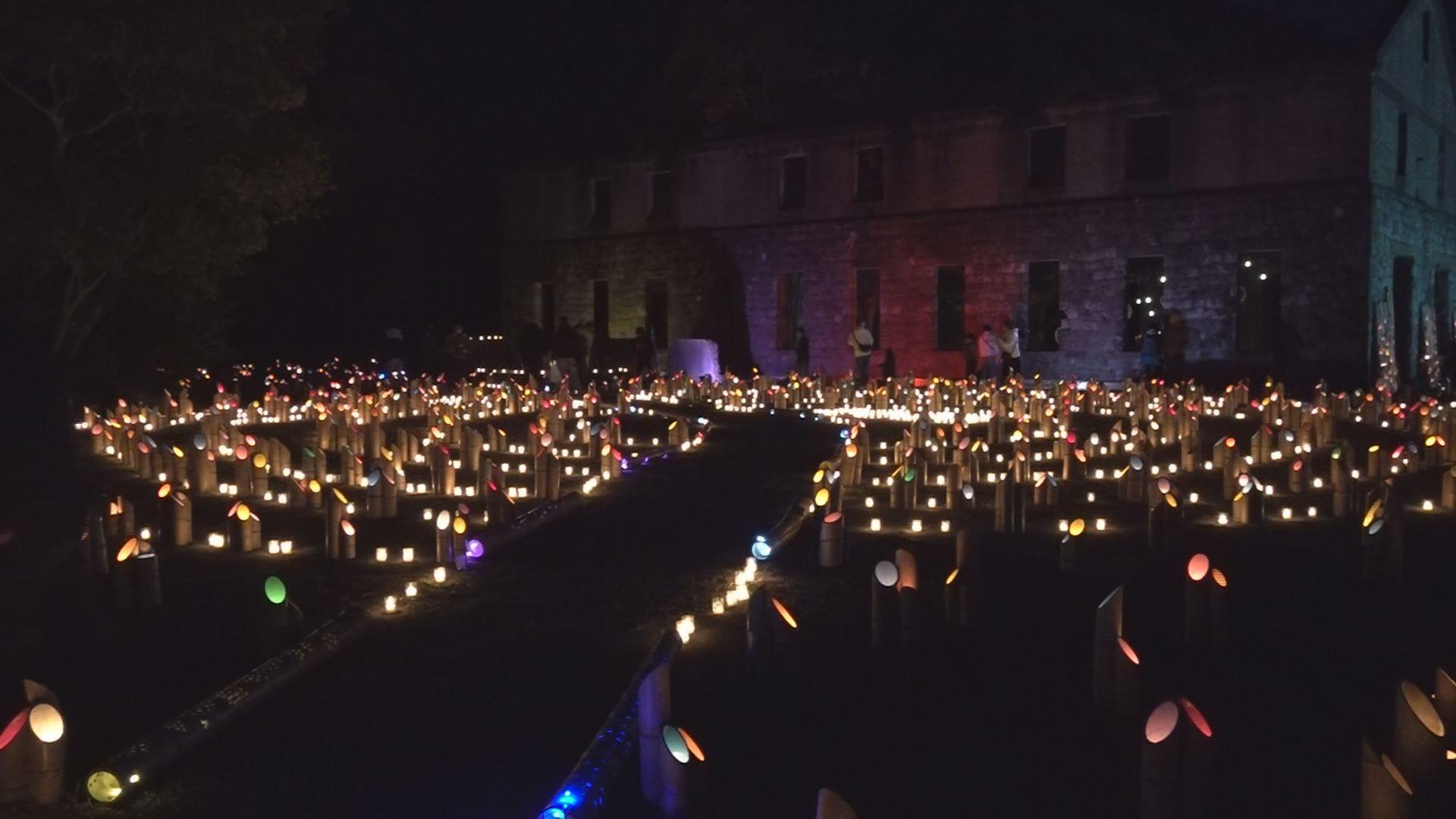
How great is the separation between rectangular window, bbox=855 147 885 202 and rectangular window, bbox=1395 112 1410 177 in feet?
36.6

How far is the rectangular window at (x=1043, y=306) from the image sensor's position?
96.4 ft

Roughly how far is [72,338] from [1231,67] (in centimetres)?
2174

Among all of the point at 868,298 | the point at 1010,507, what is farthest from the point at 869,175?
the point at 1010,507

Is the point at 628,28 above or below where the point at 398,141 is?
above

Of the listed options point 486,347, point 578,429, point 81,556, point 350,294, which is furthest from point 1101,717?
point 350,294

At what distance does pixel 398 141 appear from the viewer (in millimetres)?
40406

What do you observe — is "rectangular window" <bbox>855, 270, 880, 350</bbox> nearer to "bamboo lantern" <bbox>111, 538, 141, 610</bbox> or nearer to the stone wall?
the stone wall

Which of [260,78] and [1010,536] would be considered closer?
[1010,536]

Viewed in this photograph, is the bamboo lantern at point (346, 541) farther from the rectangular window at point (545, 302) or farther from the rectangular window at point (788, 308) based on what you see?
the rectangular window at point (545, 302)

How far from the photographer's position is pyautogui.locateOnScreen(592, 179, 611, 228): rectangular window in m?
37.6

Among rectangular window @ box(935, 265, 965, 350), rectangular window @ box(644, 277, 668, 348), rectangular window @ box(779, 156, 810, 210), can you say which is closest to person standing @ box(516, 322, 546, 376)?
rectangular window @ box(644, 277, 668, 348)

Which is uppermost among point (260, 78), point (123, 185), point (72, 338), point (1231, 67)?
point (1231, 67)

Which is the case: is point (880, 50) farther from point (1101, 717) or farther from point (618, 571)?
point (1101, 717)

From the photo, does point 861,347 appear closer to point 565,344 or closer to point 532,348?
point 565,344
